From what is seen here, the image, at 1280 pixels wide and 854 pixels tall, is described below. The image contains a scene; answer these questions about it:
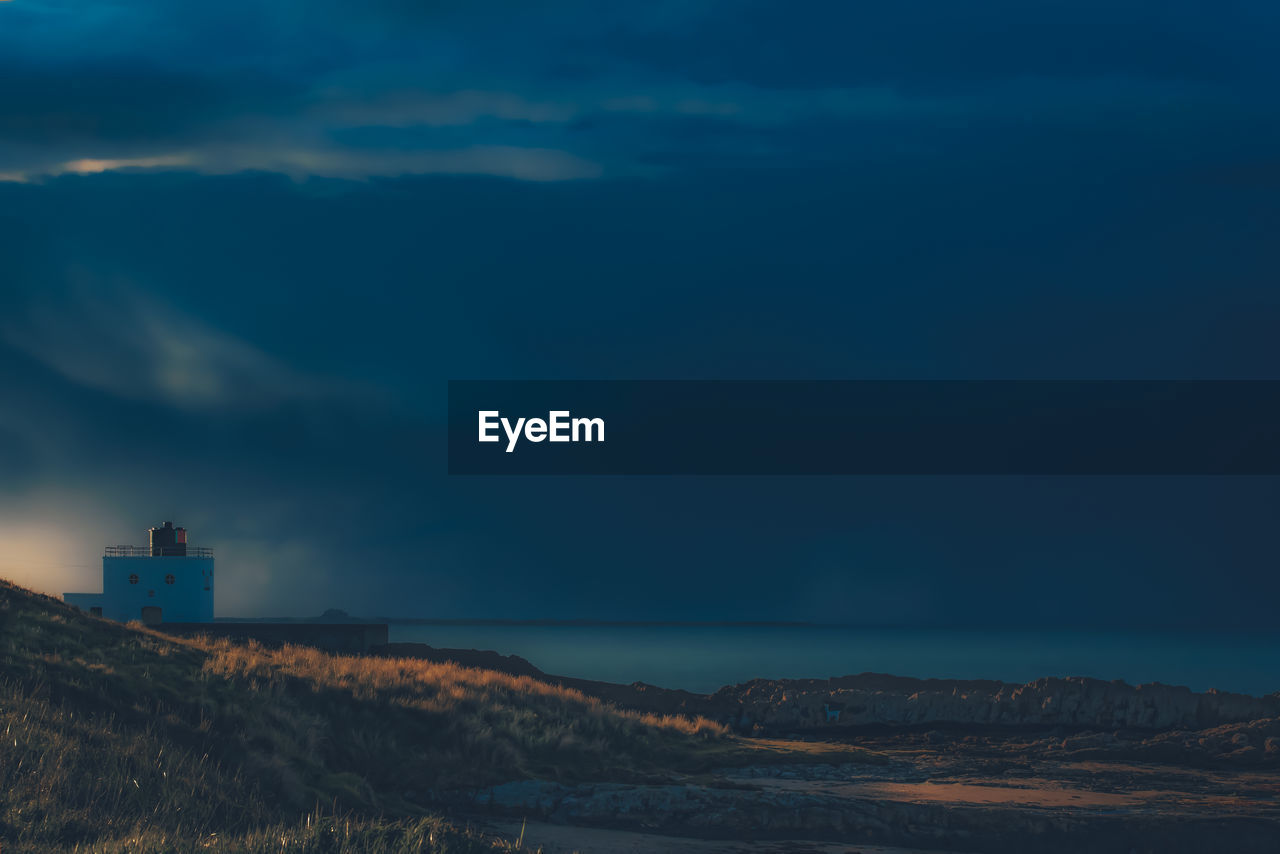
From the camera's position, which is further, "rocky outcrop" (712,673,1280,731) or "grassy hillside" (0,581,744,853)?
"rocky outcrop" (712,673,1280,731)

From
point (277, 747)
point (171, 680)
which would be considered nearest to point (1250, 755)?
A: point (277, 747)

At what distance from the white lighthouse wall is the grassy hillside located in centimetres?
3004

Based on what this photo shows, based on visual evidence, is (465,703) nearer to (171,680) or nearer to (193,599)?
(171,680)

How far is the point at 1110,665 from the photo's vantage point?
16800 cm

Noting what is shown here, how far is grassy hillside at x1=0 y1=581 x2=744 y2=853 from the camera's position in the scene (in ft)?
45.2

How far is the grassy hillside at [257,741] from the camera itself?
13766mm

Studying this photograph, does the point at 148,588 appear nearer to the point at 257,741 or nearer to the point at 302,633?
the point at 302,633

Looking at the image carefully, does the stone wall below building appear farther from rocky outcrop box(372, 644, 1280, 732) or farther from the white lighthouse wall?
rocky outcrop box(372, 644, 1280, 732)

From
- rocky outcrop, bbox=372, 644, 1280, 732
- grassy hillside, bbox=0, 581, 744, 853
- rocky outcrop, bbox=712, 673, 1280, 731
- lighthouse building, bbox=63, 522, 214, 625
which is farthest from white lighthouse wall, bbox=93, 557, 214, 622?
rocky outcrop, bbox=712, 673, 1280, 731

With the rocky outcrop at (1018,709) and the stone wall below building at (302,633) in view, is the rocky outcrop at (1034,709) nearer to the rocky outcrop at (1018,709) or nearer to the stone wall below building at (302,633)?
the rocky outcrop at (1018,709)

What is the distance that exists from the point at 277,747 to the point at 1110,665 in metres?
171

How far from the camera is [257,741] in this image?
22.2m

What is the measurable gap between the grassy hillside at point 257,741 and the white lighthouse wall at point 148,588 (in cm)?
3004

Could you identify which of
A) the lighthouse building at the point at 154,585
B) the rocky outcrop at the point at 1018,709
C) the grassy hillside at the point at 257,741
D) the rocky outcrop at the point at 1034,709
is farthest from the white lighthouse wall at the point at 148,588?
the rocky outcrop at the point at 1034,709
